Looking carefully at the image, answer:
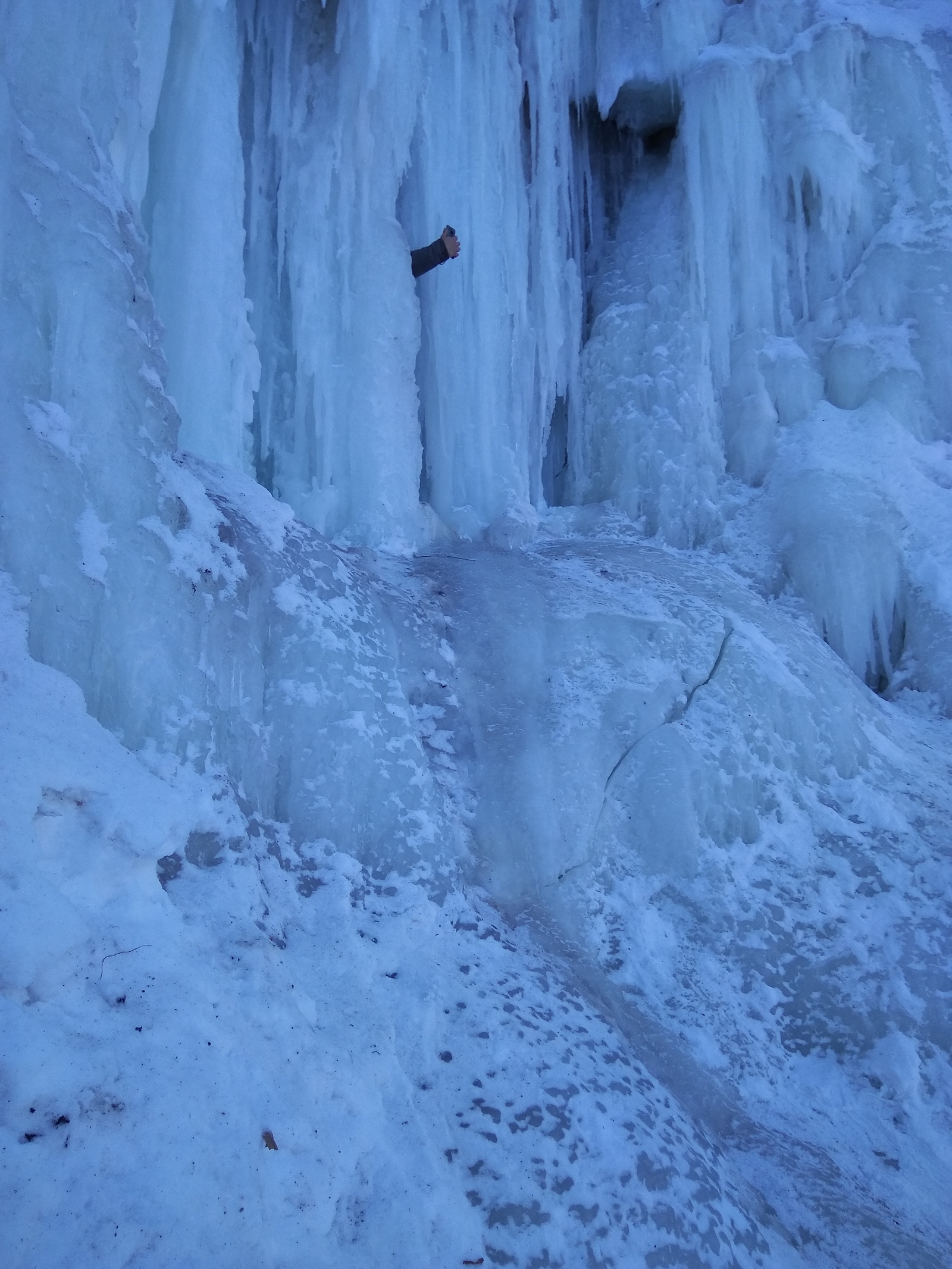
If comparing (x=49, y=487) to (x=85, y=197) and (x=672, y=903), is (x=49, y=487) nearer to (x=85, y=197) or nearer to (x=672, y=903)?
(x=85, y=197)

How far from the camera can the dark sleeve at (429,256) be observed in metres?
7.63

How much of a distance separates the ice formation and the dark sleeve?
27 cm

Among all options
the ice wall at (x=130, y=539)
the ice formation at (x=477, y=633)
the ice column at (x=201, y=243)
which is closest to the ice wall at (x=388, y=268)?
the ice formation at (x=477, y=633)

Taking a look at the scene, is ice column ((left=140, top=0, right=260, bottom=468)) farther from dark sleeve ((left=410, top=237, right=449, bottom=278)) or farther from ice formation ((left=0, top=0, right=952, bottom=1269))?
dark sleeve ((left=410, top=237, right=449, bottom=278))

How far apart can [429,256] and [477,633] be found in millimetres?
3495

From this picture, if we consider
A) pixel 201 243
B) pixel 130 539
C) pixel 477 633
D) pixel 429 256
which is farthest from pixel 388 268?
pixel 130 539

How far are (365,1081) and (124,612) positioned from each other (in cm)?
198

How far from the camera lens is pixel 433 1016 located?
157 inches

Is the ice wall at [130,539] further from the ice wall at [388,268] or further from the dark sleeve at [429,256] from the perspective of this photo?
the dark sleeve at [429,256]

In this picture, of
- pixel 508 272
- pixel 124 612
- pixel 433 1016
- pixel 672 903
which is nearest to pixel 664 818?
pixel 672 903

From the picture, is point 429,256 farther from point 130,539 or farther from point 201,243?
point 130,539

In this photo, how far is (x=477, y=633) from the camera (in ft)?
20.0

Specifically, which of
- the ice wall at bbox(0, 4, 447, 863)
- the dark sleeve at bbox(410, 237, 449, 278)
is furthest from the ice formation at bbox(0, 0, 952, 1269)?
the dark sleeve at bbox(410, 237, 449, 278)

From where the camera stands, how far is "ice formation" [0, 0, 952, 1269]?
3053mm
